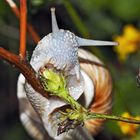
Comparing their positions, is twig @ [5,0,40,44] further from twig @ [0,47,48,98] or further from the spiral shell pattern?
twig @ [0,47,48,98]

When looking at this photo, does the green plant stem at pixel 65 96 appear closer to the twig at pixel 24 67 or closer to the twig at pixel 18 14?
the twig at pixel 24 67

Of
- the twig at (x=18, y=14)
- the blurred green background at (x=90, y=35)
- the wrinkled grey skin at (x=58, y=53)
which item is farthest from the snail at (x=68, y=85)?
the blurred green background at (x=90, y=35)

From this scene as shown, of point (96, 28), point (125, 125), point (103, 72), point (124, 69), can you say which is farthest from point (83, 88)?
point (96, 28)

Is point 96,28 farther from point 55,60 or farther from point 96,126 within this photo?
point 55,60

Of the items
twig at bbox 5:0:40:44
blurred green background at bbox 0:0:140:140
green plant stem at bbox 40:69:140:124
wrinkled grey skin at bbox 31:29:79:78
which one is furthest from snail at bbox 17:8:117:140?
blurred green background at bbox 0:0:140:140

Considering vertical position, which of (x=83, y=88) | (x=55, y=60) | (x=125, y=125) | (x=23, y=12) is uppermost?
(x=23, y=12)

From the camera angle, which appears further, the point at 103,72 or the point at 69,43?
the point at 103,72
